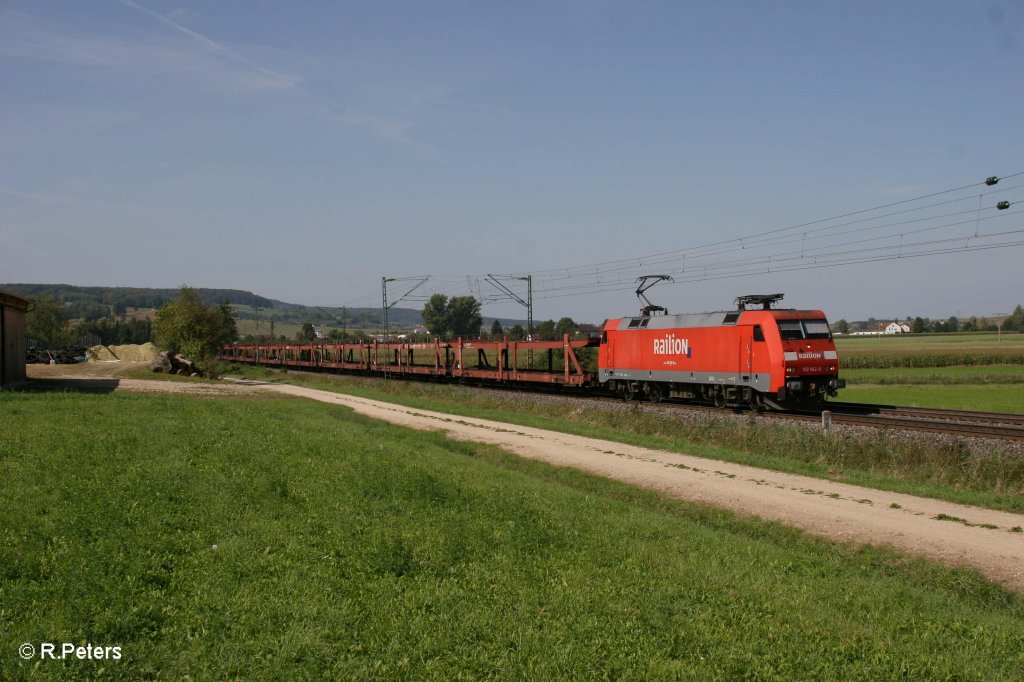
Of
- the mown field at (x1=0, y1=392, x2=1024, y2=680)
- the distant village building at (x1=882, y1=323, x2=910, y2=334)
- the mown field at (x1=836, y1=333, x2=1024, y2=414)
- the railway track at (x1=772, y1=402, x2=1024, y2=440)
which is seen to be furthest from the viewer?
the distant village building at (x1=882, y1=323, x2=910, y2=334)

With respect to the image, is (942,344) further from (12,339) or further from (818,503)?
(12,339)

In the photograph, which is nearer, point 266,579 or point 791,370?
point 266,579

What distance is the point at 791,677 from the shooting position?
6.84 meters

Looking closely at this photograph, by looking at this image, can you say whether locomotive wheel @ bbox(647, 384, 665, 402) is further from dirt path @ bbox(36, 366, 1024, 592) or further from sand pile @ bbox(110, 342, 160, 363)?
sand pile @ bbox(110, 342, 160, 363)

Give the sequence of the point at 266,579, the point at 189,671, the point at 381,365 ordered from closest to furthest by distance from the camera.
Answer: the point at 189,671, the point at 266,579, the point at 381,365

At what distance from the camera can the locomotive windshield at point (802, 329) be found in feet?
88.1

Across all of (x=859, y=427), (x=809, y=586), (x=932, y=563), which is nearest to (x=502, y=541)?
(x=809, y=586)

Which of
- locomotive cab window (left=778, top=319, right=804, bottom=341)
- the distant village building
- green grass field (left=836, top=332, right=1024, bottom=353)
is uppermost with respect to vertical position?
the distant village building

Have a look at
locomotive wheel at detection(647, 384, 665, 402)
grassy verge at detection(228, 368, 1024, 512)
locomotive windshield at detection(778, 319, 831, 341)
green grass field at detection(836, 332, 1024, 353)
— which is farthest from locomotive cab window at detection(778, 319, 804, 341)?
green grass field at detection(836, 332, 1024, 353)

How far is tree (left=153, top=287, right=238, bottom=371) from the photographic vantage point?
58781 millimetres

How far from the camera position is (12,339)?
Result: 102 feet

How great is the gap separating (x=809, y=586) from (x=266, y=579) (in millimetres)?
6009

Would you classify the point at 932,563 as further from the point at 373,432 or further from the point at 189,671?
the point at 373,432

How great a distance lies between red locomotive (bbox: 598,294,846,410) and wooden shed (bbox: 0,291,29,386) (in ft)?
80.2
